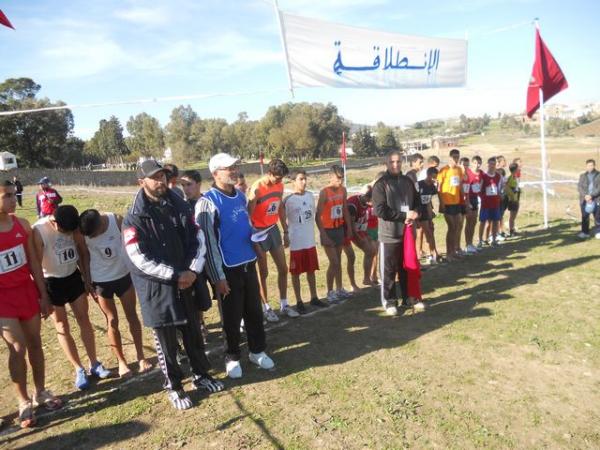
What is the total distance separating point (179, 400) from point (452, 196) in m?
6.61

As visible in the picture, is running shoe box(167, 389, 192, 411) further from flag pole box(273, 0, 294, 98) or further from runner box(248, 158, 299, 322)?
flag pole box(273, 0, 294, 98)

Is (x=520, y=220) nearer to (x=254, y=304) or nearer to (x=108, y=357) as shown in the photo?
(x=254, y=304)

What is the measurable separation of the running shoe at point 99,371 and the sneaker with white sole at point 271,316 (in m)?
2.11

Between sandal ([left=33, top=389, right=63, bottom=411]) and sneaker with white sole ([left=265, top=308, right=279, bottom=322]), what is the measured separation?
2.63m

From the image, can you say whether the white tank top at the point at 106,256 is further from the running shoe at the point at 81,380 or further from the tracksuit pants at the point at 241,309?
the tracksuit pants at the point at 241,309

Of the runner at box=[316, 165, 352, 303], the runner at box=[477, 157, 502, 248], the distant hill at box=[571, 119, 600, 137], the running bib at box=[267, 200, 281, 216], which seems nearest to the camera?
the running bib at box=[267, 200, 281, 216]

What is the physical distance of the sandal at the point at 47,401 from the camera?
155 inches

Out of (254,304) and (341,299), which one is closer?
(254,304)

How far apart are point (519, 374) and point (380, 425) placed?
164 centimetres

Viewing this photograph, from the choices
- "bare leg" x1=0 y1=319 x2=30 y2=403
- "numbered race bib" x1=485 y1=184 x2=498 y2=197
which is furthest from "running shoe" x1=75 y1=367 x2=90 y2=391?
"numbered race bib" x1=485 y1=184 x2=498 y2=197

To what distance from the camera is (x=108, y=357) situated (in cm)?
504

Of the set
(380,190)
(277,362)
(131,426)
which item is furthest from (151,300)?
(380,190)

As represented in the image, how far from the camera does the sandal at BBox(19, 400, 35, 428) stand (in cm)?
365

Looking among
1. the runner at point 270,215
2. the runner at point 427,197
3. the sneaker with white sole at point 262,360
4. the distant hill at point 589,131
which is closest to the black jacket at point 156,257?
the sneaker with white sole at point 262,360
